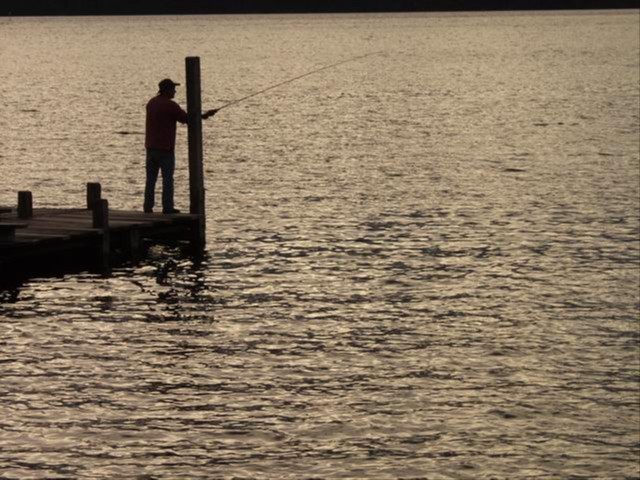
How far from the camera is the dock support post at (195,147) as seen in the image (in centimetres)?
3125

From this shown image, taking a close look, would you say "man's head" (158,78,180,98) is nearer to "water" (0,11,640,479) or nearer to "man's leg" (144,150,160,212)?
"man's leg" (144,150,160,212)

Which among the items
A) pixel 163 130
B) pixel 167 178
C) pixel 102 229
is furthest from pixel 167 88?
pixel 102 229

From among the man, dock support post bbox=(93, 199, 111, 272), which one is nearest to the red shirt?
the man

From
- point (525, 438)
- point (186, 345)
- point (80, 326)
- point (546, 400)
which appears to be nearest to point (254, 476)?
point (525, 438)

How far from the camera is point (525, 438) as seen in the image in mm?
18172

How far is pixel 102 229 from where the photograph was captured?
28219 millimetres

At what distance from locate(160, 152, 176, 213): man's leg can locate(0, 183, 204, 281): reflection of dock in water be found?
45 cm

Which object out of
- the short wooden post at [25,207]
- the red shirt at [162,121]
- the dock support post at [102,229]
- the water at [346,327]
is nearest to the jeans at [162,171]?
the red shirt at [162,121]

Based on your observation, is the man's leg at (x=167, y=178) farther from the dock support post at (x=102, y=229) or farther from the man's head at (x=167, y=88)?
the dock support post at (x=102, y=229)

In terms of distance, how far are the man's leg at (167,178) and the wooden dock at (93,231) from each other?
0.41 meters

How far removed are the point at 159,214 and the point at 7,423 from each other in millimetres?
12707

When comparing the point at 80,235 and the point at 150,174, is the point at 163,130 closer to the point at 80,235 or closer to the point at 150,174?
the point at 150,174

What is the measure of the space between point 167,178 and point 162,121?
1.16 meters

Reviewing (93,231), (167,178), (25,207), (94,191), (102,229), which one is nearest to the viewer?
(93,231)
